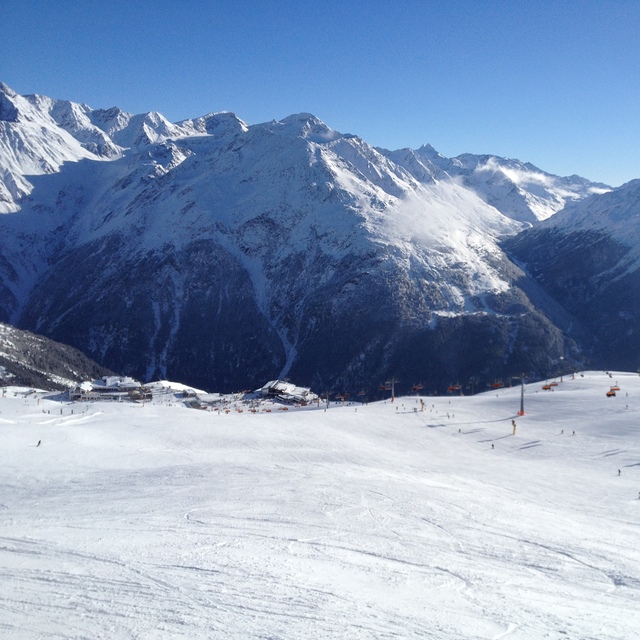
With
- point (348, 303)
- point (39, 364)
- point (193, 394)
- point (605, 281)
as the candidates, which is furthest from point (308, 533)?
point (605, 281)

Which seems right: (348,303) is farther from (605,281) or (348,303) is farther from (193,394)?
(605,281)

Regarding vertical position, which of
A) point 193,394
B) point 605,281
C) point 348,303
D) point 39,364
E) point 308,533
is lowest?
point 308,533

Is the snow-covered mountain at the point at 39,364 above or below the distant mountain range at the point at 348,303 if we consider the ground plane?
below

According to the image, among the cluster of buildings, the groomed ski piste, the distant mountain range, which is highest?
the distant mountain range

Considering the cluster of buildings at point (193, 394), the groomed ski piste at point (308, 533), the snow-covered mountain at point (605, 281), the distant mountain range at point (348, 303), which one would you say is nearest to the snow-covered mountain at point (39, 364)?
the cluster of buildings at point (193, 394)

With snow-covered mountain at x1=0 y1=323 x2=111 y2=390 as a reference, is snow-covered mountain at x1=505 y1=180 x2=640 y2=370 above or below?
above

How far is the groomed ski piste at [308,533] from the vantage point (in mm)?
15430

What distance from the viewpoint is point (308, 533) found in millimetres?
23125

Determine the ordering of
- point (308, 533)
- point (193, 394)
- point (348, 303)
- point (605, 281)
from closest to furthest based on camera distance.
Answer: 1. point (308, 533)
2. point (193, 394)
3. point (348, 303)
4. point (605, 281)

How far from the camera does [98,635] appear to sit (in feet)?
45.6

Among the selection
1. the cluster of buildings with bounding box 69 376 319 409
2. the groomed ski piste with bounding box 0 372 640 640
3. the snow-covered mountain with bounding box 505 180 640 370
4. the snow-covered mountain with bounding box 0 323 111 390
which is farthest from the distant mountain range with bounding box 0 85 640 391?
the groomed ski piste with bounding box 0 372 640 640

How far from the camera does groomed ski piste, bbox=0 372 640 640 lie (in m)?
15.4

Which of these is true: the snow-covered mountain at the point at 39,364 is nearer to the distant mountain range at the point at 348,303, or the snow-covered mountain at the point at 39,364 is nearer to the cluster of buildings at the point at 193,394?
the cluster of buildings at the point at 193,394

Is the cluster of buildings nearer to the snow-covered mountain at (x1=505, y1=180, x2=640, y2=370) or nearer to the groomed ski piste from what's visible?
the groomed ski piste
